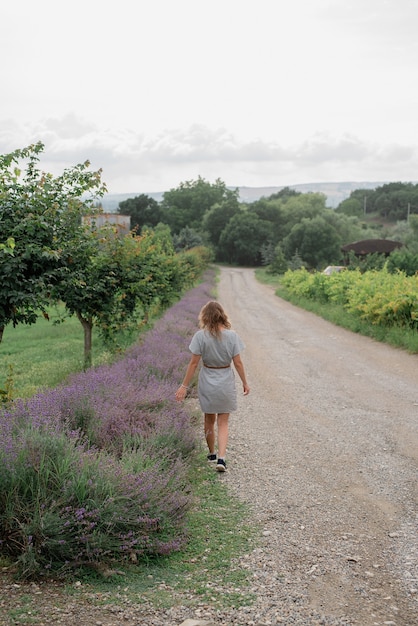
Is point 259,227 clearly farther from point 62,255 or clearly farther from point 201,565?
point 201,565

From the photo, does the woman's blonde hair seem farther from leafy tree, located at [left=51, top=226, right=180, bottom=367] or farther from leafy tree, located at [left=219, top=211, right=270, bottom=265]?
leafy tree, located at [left=219, top=211, right=270, bottom=265]

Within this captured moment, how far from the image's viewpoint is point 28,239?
628cm

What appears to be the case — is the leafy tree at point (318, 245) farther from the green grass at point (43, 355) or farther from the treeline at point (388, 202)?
the green grass at point (43, 355)

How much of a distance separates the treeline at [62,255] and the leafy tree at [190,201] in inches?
3804

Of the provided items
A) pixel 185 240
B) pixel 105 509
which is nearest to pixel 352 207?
pixel 185 240

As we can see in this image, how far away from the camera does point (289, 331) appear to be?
20.1 meters

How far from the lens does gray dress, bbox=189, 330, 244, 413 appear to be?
6.68 meters

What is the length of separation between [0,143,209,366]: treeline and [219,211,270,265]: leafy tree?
72.7 metres

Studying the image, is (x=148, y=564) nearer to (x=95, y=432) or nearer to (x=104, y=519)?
(x=104, y=519)

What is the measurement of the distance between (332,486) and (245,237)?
82400mm

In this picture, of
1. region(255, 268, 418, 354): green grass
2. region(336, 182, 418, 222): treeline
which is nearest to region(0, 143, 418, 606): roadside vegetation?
region(255, 268, 418, 354): green grass

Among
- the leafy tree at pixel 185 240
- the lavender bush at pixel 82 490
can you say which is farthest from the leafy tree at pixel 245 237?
the lavender bush at pixel 82 490

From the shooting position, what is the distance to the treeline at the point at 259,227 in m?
78.9

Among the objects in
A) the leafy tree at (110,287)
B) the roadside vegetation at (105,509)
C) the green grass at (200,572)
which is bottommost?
the green grass at (200,572)
